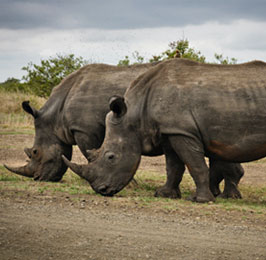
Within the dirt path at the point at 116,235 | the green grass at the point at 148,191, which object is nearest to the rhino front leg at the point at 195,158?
the green grass at the point at 148,191

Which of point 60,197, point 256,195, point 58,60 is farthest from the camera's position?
point 58,60

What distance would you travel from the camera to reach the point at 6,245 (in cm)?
577

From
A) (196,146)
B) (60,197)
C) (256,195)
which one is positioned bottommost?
(256,195)

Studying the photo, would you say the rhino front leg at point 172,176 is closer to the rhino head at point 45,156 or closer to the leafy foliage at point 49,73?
the rhino head at point 45,156

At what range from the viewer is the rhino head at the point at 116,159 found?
8938 mm

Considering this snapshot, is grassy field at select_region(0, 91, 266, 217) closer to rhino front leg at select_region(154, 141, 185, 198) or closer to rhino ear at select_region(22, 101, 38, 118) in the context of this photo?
rhino front leg at select_region(154, 141, 185, 198)

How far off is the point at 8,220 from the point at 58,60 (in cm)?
2680

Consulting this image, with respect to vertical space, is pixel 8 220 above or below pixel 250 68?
below

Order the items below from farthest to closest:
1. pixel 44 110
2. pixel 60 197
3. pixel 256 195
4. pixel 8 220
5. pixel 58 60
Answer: pixel 58 60 → pixel 44 110 → pixel 256 195 → pixel 60 197 → pixel 8 220

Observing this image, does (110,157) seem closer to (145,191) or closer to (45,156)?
(145,191)

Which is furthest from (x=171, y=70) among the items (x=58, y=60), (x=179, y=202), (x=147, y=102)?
(x=58, y=60)

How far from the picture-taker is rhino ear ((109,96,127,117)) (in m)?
8.73

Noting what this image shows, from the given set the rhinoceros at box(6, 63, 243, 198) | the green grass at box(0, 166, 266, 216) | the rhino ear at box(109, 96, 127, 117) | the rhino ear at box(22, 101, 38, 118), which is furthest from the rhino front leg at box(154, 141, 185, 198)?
the rhino ear at box(22, 101, 38, 118)

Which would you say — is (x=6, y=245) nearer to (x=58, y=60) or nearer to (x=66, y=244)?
(x=66, y=244)
